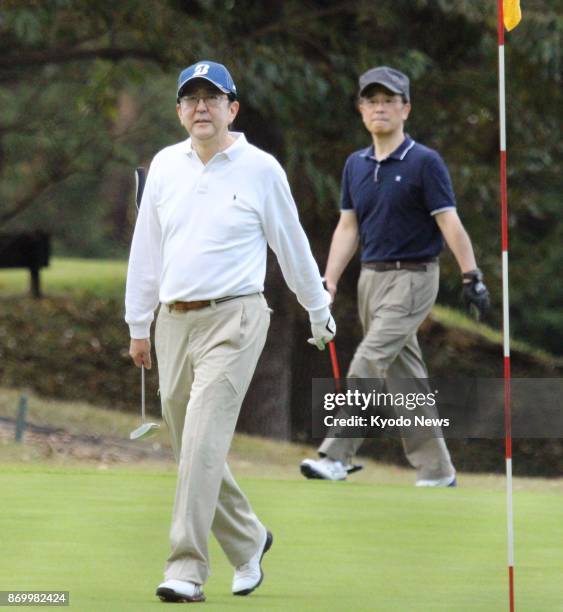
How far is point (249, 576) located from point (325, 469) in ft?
11.5

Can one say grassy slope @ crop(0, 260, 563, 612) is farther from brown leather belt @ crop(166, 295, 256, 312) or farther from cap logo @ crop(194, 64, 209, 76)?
cap logo @ crop(194, 64, 209, 76)

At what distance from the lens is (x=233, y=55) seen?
45.4 feet

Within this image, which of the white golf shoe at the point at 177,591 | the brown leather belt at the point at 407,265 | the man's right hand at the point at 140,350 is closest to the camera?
the white golf shoe at the point at 177,591

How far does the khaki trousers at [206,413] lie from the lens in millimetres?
5703

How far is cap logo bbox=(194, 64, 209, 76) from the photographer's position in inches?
233

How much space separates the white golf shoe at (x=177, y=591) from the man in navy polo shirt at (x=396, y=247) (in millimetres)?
3750

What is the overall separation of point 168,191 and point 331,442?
3.74 m

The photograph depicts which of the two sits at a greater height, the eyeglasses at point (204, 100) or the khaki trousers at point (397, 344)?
the eyeglasses at point (204, 100)

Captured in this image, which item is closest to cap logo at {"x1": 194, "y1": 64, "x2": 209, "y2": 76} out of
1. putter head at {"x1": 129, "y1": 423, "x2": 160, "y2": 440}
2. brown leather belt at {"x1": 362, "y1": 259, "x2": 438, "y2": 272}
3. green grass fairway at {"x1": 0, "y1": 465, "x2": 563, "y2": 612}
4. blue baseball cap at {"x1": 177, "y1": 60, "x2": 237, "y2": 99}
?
blue baseball cap at {"x1": 177, "y1": 60, "x2": 237, "y2": 99}

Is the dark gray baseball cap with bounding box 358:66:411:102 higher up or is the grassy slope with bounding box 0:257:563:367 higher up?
the dark gray baseball cap with bounding box 358:66:411:102

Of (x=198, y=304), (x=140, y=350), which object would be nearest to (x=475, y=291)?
(x=140, y=350)

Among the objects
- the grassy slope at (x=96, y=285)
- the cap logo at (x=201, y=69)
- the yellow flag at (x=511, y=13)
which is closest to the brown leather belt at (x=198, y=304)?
the cap logo at (x=201, y=69)

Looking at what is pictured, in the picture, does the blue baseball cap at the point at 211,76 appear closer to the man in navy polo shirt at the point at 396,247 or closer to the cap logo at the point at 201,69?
the cap logo at the point at 201,69

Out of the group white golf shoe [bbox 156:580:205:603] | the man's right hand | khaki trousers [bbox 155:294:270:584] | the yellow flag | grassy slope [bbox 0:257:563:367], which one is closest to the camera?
white golf shoe [bbox 156:580:205:603]
